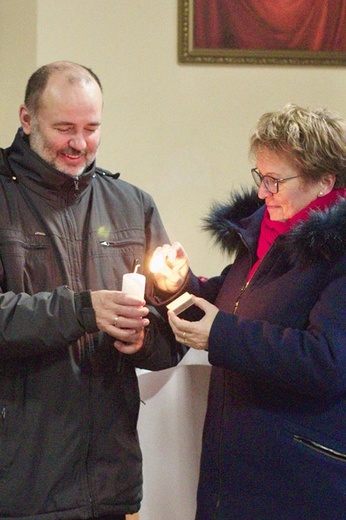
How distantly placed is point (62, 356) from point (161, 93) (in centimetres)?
202

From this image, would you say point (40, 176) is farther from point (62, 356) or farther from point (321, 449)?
point (321, 449)

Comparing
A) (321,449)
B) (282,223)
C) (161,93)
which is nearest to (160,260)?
(282,223)

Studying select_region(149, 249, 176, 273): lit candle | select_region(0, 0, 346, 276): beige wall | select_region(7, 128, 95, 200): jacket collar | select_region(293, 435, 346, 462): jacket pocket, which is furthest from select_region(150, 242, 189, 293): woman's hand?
select_region(0, 0, 346, 276): beige wall

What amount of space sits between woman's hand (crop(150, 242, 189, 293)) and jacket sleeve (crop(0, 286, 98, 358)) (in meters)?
0.33

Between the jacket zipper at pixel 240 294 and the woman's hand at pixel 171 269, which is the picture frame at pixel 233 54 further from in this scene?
the jacket zipper at pixel 240 294

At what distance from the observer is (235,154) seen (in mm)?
3828

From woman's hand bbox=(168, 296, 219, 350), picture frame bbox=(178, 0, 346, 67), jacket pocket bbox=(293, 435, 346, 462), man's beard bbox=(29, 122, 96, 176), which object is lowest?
jacket pocket bbox=(293, 435, 346, 462)

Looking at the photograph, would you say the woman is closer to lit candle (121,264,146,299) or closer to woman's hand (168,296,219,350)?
woman's hand (168,296,219,350)

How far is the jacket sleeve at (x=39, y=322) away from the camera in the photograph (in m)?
1.93

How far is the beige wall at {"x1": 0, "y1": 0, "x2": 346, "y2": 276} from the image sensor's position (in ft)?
11.8

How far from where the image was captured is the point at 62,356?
2.04 m

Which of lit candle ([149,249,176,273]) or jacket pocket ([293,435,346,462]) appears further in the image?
lit candle ([149,249,176,273])

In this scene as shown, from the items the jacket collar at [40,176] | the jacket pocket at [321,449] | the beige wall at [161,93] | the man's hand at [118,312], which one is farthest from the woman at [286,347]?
the beige wall at [161,93]

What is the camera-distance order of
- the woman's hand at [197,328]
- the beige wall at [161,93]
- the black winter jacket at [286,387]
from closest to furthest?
1. the black winter jacket at [286,387]
2. the woman's hand at [197,328]
3. the beige wall at [161,93]
